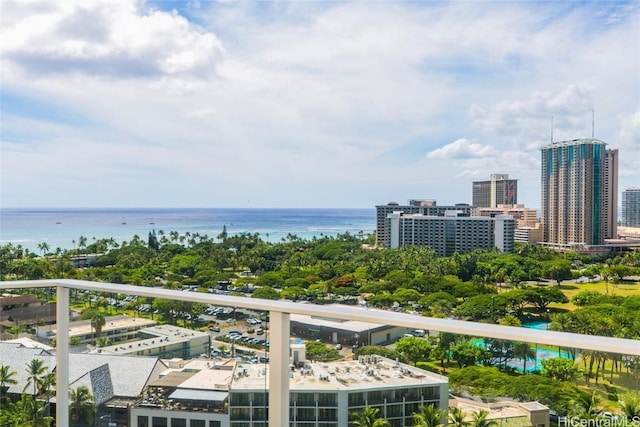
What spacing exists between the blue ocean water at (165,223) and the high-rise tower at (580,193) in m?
7.90

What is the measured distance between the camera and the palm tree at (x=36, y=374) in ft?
6.50

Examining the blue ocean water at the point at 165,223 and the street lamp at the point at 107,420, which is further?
the blue ocean water at the point at 165,223

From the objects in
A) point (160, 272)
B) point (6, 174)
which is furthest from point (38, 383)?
point (6, 174)

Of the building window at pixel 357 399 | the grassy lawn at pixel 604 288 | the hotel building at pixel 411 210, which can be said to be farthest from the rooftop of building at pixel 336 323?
the hotel building at pixel 411 210

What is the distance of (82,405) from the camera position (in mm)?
1899

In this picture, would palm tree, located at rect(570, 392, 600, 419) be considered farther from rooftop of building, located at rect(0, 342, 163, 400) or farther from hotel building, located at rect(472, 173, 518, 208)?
hotel building, located at rect(472, 173, 518, 208)

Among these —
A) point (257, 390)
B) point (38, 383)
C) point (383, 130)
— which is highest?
point (383, 130)

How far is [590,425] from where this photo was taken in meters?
1.14

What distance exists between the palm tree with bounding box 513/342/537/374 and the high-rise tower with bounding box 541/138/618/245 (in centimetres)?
1918

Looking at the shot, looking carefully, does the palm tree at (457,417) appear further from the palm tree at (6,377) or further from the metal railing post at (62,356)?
the palm tree at (6,377)

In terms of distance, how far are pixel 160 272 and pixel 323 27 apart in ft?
39.1

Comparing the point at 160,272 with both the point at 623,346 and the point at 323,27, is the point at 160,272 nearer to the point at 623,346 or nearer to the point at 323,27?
the point at 323,27

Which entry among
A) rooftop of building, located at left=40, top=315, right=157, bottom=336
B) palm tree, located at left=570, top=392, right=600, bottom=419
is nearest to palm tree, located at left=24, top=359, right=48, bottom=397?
rooftop of building, located at left=40, top=315, right=157, bottom=336

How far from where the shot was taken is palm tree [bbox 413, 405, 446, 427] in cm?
132
